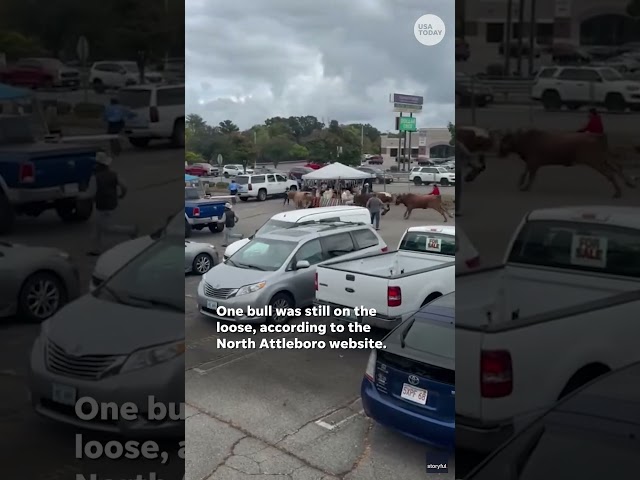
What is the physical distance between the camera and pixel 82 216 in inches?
67.6

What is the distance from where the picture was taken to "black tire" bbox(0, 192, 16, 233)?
1676 millimetres

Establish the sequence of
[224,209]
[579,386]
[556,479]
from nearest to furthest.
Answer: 1. [556,479]
2. [579,386]
3. [224,209]

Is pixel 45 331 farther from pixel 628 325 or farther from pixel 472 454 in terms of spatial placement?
pixel 628 325

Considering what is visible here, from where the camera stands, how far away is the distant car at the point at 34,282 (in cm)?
171

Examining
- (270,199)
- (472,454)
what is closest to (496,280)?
(472,454)

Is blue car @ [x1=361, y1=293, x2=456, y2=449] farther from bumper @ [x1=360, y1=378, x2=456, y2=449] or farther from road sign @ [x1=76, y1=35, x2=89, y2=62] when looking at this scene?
road sign @ [x1=76, y1=35, x2=89, y2=62]

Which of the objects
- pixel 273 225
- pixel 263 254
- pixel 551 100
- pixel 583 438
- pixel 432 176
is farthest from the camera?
pixel 263 254

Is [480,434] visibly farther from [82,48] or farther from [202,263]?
[82,48]

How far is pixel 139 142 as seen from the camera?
1.68 meters

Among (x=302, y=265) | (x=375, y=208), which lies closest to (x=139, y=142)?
(x=302, y=265)

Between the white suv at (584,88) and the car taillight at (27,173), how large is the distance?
1.38 meters

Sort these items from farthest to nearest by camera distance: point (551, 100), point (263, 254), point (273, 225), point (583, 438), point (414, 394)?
1. point (263, 254)
2. point (273, 225)
3. point (414, 394)
4. point (551, 100)
5. point (583, 438)

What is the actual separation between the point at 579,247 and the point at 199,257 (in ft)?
3.66

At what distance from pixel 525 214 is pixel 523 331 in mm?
326
